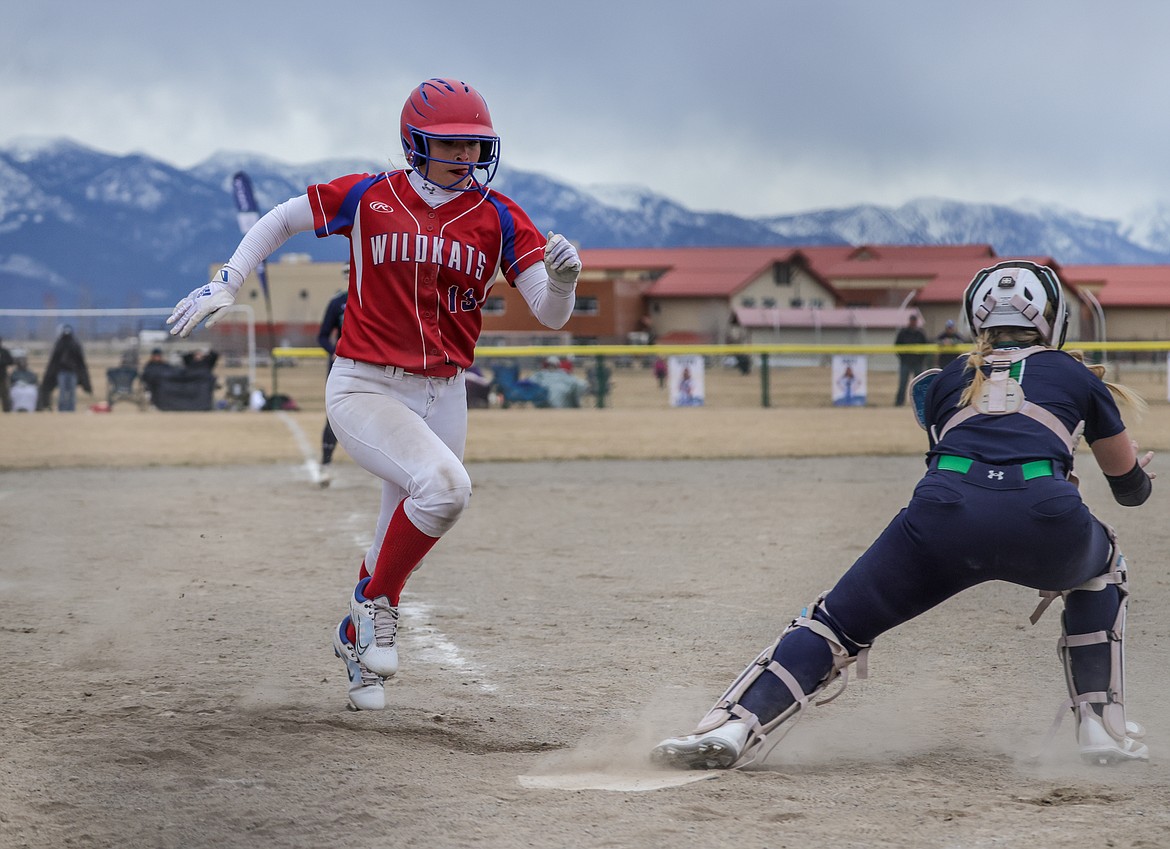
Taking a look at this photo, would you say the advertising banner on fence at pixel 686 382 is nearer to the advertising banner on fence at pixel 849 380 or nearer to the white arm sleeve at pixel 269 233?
the advertising banner on fence at pixel 849 380

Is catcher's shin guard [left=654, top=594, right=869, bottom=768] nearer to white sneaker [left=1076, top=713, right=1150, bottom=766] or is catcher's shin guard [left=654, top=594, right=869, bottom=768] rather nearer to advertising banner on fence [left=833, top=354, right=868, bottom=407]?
white sneaker [left=1076, top=713, right=1150, bottom=766]

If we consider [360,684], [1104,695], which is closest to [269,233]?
[360,684]

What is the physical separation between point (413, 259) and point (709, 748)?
1.83m

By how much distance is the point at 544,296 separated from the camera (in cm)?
449

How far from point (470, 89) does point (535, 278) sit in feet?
2.16

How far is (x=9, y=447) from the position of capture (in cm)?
1590

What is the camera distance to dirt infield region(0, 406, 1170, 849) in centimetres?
316

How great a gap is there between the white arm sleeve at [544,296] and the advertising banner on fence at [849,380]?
18.6m

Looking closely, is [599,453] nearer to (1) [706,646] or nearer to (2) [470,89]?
(1) [706,646]

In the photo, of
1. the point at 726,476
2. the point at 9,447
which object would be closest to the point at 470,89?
the point at 726,476

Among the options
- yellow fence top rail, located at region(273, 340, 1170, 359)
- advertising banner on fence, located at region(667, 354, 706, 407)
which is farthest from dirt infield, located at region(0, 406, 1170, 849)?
advertising banner on fence, located at region(667, 354, 706, 407)

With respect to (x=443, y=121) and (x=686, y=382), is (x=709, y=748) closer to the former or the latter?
(x=443, y=121)

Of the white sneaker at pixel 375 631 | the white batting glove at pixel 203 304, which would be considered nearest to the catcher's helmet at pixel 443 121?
the white batting glove at pixel 203 304

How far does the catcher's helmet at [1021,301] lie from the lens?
3764 millimetres
